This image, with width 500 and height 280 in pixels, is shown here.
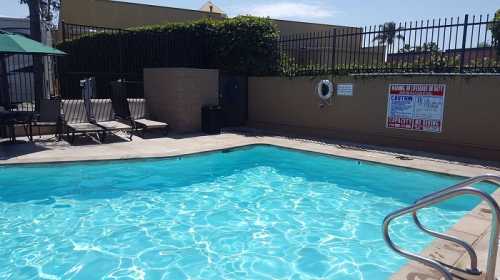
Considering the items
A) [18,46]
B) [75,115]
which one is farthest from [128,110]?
[18,46]

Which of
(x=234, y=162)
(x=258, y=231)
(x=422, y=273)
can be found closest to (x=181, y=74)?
(x=234, y=162)

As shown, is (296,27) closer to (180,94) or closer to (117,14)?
(117,14)

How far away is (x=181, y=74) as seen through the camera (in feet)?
37.3

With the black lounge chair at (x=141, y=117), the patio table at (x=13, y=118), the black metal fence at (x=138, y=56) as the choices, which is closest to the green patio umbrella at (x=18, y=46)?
the patio table at (x=13, y=118)

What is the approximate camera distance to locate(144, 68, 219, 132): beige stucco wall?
11.4 m

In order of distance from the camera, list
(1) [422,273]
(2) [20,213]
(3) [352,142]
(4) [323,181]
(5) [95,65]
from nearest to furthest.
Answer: (1) [422,273], (2) [20,213], (4) [323,181], (3) [352,142], (5) [95,65]

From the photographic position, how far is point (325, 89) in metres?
11.1

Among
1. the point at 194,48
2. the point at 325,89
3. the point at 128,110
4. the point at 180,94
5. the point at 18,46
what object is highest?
the point at 194,48

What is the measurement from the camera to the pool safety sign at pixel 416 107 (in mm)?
8977

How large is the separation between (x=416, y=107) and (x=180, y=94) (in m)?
6.44

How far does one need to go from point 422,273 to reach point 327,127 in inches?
324

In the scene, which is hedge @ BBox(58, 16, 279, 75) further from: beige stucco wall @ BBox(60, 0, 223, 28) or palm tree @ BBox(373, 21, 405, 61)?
beige stucco wall @ BBox(60, 0, 223, 28)

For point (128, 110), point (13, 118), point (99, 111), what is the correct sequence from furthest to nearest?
point (128, 110), point (99, 111), point (13, 118)

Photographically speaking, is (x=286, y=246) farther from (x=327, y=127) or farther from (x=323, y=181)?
(x=327, y=127)
